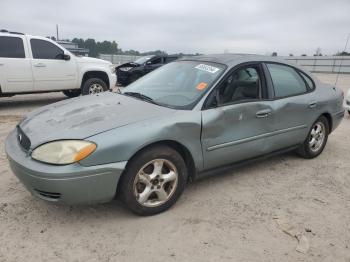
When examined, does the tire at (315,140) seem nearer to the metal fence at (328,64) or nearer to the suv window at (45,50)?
the suv window at (45,50)

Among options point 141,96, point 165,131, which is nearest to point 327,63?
point 141,96

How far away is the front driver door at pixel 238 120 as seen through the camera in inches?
132

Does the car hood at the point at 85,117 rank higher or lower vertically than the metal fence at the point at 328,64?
higher

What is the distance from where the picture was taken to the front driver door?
3.35 meters

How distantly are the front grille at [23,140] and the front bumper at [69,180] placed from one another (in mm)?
80

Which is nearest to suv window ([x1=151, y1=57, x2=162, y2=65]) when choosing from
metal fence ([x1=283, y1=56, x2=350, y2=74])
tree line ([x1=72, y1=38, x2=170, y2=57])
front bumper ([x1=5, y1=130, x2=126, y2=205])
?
front bumper ([x1=5, y1=130, x2=126, y2=205])

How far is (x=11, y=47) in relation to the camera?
25.4 ft

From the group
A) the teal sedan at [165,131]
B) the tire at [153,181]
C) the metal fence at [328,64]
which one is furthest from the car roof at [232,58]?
the metal fence at [328,64]

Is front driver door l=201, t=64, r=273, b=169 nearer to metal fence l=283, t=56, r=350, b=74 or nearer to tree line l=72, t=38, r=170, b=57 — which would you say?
metal fence l=283, t=56, r=350, b=74

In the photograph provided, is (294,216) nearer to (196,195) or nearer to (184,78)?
(196,195)

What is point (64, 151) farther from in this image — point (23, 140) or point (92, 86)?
point (92, 86)

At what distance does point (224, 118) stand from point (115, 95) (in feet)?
4.38

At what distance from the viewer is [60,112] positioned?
11.1ft

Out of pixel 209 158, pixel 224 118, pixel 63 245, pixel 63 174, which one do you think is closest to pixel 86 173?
pixel 63 174
